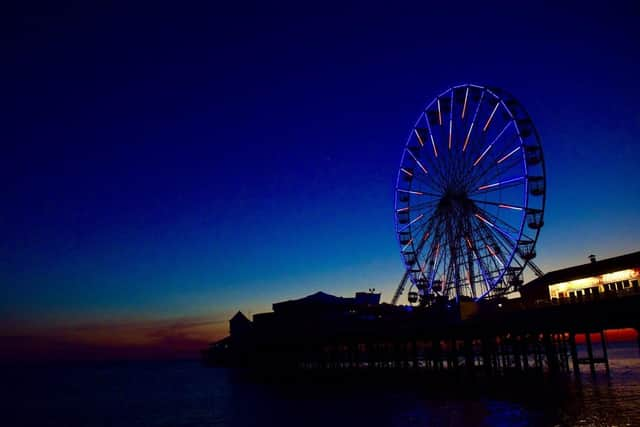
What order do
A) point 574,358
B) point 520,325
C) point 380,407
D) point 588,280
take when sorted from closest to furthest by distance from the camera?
point 380,407, point 520,325, point 574,358, point 588,280

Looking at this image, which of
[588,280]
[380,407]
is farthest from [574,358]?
[380,407]

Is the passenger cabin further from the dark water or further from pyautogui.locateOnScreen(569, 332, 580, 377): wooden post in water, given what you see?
the dark water

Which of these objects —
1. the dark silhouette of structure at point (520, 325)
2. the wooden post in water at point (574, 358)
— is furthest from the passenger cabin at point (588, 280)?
the wooden post in water at point (574, 358)

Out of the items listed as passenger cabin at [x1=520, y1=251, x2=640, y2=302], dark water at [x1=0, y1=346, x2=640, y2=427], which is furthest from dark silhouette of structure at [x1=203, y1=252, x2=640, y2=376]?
dark water at [x1=0, y1=346, x2=640, y2=427]

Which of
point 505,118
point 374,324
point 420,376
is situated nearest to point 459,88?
point 505,118

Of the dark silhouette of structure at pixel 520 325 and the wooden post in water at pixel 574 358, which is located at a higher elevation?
the dark silhouette of structure at pixel 520 325

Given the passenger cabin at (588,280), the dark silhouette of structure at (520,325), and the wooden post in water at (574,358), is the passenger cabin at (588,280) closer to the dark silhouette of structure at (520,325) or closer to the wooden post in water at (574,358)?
the dark silhouette of structure at (520,325)

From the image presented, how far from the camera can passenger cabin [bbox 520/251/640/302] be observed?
149 feet

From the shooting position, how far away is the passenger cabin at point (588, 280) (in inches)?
1794

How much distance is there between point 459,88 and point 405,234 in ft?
53.2

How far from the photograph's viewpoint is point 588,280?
4991cm

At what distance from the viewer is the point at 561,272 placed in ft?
183

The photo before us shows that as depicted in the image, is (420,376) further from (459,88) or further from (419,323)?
(459,88)

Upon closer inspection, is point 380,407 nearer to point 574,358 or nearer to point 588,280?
point 574,358
